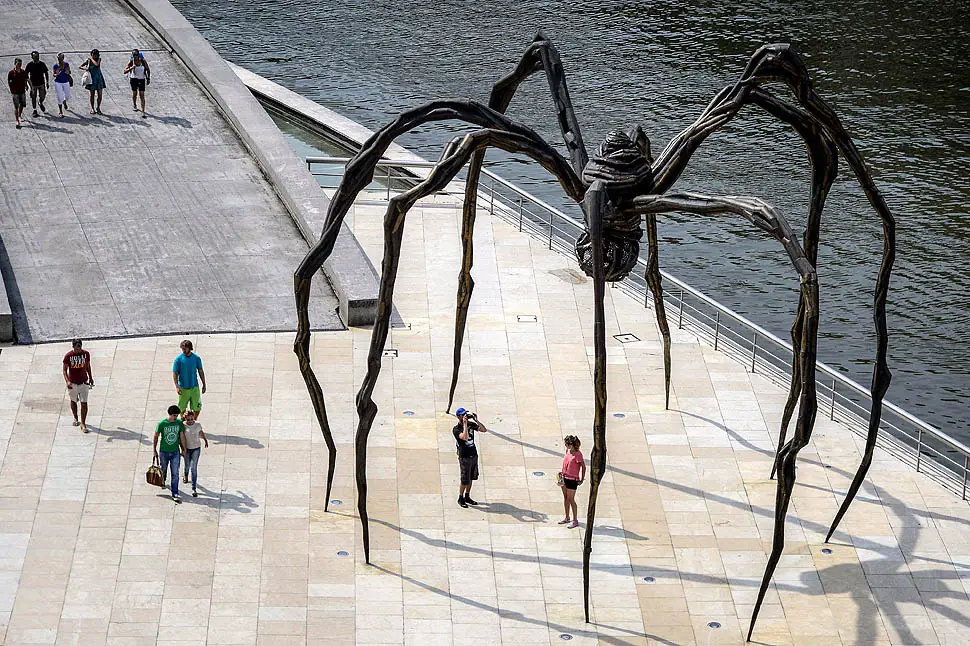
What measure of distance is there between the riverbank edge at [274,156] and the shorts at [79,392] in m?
5.86

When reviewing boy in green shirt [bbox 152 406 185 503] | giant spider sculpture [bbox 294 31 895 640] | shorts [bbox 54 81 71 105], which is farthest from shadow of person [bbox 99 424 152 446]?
shorts [bbox 54 81 71 105]

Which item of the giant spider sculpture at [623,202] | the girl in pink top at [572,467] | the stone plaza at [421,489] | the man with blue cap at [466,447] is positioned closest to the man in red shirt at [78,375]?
the stone plaza at [421,489]

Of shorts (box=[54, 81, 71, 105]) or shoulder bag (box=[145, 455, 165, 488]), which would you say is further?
shorts (box=[54, 81, 71, 105])

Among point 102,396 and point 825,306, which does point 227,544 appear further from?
point 825,306

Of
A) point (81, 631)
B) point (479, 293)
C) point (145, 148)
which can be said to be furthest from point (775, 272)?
point (81, 631)

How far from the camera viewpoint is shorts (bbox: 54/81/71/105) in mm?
35906

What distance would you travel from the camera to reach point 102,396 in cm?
2311

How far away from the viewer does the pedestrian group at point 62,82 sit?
34562 mm

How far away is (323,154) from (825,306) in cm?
1437

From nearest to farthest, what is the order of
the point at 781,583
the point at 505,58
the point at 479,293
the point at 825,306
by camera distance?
the point at 781,583, the point at 479,293, the point at 825,306, the point at 505,58

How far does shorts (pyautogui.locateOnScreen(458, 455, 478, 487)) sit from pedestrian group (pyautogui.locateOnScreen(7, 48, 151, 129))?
19335 millimetres

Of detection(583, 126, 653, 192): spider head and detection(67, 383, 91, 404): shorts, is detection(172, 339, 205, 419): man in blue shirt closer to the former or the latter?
detection(67, 383, 91, 404): shorts

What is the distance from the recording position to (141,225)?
30125 mm

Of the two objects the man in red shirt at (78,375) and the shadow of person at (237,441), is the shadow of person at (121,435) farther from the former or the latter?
the shadow of person at (237,441)
